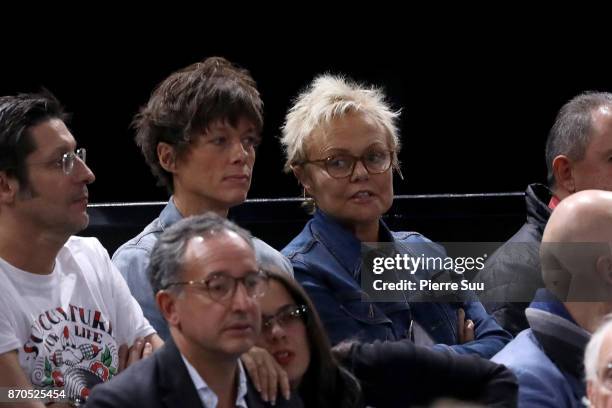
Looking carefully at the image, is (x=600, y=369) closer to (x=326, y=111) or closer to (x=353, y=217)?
(x=353, y=217)

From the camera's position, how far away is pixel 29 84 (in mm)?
4266

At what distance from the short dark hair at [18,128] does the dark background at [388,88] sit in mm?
1649

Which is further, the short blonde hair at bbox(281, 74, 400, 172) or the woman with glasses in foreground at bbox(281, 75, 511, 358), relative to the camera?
the short blonde hair at bbox(281, 74, 400, 172)

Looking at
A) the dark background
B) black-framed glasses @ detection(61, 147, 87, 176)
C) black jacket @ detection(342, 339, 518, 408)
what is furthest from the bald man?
the dark background

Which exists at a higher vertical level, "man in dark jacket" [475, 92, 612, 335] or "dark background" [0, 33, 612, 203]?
"dark background" [0, 33, 612, 203]

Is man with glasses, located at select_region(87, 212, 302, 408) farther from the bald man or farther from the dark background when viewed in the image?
the dark background

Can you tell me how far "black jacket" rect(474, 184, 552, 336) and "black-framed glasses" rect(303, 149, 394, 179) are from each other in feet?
1.30

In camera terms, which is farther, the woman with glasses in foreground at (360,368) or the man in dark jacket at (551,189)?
the man in dark jacket at (551,189)

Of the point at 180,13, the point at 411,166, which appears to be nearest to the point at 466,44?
the point at 411,166

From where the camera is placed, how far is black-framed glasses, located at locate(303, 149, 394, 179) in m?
3.05

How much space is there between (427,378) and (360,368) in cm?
15

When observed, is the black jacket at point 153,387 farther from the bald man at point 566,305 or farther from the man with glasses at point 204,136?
the man with glasses at point 204,136

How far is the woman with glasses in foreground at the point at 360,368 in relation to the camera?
2252 millimetres

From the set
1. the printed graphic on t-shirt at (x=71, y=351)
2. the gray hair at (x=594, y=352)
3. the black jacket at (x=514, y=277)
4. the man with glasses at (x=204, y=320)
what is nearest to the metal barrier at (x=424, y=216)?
the black jacket at (x=514, y=277)
